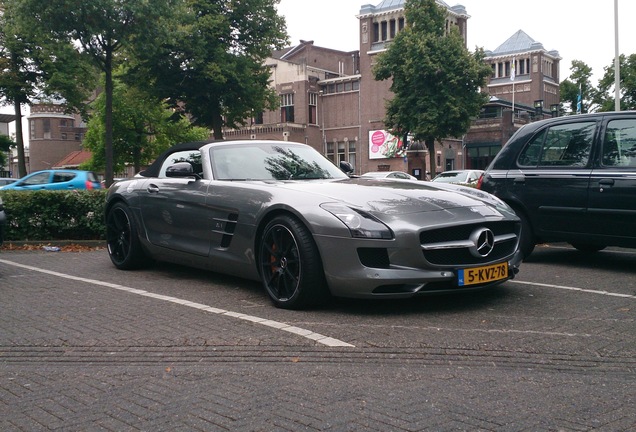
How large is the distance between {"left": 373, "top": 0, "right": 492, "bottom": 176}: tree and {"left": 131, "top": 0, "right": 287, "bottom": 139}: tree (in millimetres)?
11098

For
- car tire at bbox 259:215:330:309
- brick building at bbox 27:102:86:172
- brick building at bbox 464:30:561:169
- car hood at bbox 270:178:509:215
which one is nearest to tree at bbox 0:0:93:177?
car hood at bbox 270:178:509:215

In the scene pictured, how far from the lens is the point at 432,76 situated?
40531 millimetres

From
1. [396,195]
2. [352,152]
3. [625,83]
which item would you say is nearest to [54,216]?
[396,195]

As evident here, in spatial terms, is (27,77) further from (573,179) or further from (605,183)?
(605,183)

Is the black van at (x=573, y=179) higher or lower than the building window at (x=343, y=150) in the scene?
lower

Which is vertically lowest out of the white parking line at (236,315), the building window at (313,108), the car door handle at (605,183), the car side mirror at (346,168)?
the white parking line at (236,315)

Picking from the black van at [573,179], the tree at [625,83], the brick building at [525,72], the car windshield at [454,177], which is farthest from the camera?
the brick building at [525,72]

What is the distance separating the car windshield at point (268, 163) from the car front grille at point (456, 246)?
1.83m

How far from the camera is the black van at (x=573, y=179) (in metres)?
7.09

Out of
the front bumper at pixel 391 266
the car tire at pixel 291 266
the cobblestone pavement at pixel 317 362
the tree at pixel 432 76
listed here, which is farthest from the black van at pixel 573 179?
the tree at pixel 432 76

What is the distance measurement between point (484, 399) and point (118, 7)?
70.0 feet

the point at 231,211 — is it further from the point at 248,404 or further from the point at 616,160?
the point at 616,160

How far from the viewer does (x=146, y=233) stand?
731cm

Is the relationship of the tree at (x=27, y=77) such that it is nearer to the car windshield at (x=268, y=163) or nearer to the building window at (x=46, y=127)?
the car windshield at (x=268, y=163)
